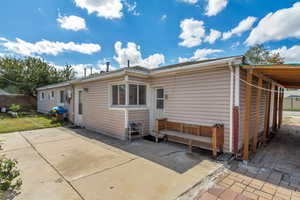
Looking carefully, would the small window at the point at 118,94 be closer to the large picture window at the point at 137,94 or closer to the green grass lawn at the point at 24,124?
the large picture window at the point at 137,94

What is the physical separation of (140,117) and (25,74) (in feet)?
64.5

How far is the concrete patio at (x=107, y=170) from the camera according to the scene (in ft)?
8.04

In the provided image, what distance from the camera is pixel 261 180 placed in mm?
2895

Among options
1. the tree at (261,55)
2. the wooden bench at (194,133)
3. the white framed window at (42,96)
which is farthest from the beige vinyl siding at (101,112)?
the tree at (261,55)

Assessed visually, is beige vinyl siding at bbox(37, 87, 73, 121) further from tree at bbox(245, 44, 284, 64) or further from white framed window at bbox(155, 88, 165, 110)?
tree at bbox(245, 44, 284, 64)

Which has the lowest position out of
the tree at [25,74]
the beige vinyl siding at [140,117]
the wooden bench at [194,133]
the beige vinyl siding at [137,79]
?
the wooden bench at [194,133]

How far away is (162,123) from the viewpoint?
574 cm

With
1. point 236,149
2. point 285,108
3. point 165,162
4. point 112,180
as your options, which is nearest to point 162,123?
point 165,162

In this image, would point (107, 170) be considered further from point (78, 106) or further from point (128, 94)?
point (78, 106)

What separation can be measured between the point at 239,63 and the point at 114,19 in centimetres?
808

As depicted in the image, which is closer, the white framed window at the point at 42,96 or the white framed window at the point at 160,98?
the white framed window at the point at 160,98

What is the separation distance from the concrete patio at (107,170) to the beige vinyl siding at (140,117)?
119cm

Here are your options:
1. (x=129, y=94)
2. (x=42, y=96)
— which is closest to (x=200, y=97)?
(x=129, y=94)

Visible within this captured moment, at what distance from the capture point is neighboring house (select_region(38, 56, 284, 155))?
13.4 feet
